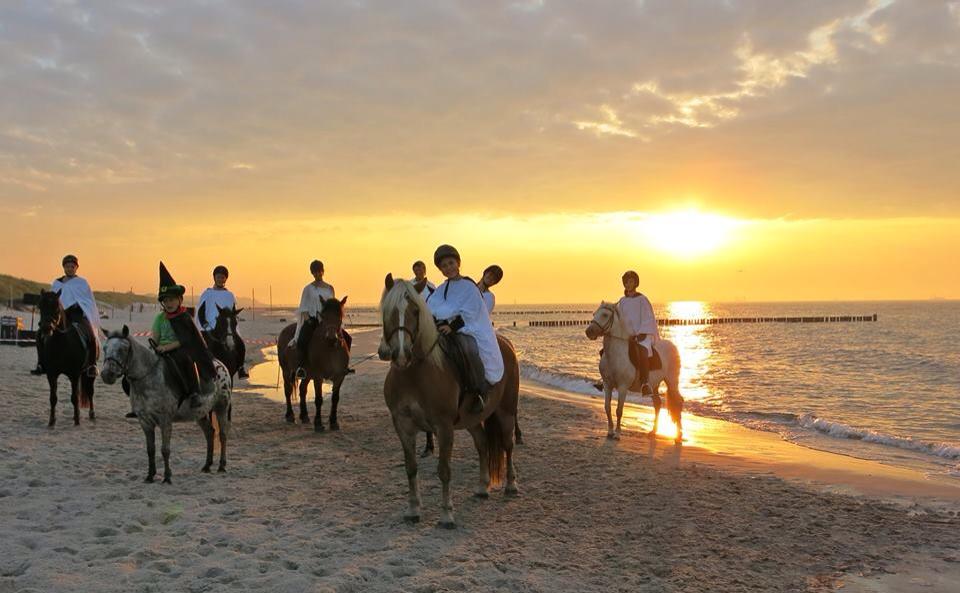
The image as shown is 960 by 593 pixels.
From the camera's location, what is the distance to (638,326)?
11562mm

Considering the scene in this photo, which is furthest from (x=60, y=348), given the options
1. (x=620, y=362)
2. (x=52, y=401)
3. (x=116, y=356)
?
(x=620, y=362)

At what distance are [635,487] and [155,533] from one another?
5494mm

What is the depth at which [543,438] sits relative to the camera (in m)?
→ 11.9

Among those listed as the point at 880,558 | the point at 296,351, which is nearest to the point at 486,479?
the point at 880,558

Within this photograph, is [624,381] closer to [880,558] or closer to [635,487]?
[635,487]

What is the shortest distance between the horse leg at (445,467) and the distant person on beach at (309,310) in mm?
5979

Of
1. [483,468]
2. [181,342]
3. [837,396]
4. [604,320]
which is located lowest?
[837,396]

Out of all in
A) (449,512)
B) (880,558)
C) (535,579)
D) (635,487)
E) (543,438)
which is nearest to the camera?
(535,579)

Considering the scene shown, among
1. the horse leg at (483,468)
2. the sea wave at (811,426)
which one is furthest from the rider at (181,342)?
the sea wave at (811,426)

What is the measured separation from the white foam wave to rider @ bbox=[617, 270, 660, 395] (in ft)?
18.2

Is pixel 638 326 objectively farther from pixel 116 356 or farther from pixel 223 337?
pixel 116 356

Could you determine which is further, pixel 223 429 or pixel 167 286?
pixel 223 429

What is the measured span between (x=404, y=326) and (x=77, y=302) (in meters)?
8.73

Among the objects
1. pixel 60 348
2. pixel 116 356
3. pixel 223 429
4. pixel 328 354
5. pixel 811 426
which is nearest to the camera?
pixel 116 356
